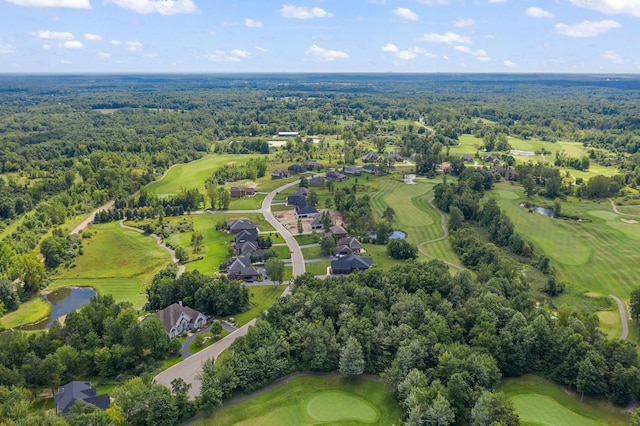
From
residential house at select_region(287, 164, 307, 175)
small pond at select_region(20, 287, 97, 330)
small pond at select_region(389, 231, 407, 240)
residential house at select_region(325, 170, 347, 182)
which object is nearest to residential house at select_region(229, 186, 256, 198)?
residential house at select_region(325, 170, 347, 182)

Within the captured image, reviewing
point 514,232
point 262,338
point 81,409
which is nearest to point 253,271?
point 262,338

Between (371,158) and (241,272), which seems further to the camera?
(371,158)

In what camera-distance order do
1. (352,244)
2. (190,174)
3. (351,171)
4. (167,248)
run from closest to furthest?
(352,244)
(167,248)
(351,171)
(190,174)

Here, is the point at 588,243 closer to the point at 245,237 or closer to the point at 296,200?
the point at 296,200

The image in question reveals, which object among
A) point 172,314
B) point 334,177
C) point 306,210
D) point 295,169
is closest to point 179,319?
point 172,314

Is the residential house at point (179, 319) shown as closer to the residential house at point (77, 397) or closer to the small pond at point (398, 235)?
the residential house at point (77, 397)

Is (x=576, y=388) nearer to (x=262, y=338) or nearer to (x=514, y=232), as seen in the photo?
(x=262, y=338)

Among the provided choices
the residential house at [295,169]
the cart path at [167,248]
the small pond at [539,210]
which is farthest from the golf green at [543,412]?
the residential house at [295,169]

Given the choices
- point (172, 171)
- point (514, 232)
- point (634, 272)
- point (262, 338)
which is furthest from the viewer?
point (172, 171)
